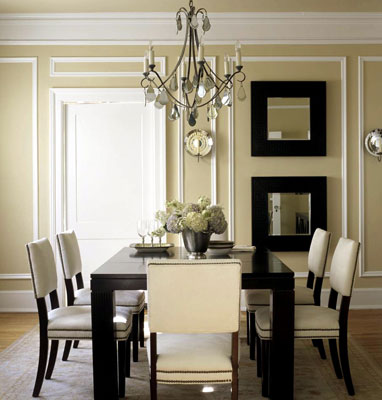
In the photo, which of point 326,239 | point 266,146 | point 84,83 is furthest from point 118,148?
point 326,239

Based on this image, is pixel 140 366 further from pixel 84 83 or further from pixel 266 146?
pixel 84 83

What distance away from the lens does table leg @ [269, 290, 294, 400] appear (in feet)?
8.96

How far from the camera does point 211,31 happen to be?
16.0 ft

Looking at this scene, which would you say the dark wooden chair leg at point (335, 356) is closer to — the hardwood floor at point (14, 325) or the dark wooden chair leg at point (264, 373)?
the dark wooden chair leg at point (264, 373)

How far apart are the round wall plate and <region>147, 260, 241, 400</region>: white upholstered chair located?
2.65 meters

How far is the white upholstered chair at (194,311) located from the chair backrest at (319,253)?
1.32 m

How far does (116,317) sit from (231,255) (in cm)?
92

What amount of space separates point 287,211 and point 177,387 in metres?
2.31

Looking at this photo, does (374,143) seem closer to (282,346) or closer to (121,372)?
(282,346)

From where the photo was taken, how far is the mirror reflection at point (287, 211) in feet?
16.1

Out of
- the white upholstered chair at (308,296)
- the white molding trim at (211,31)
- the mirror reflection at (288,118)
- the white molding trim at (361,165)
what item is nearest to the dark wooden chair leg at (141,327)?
the white upholstered chair at (308,296)

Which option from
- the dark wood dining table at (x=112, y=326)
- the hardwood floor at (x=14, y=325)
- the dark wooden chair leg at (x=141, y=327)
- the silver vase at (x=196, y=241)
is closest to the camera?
the dark wood dining table at (x=112, y=326)

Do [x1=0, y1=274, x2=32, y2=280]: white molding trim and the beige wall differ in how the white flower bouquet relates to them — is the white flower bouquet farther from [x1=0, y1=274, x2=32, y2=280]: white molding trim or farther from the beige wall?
[x1=0, y1=274, x2=32, y2=280]: white molding trim

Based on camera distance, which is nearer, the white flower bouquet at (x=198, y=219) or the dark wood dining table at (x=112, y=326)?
the dark wood dining table at (x=112, y=326)
